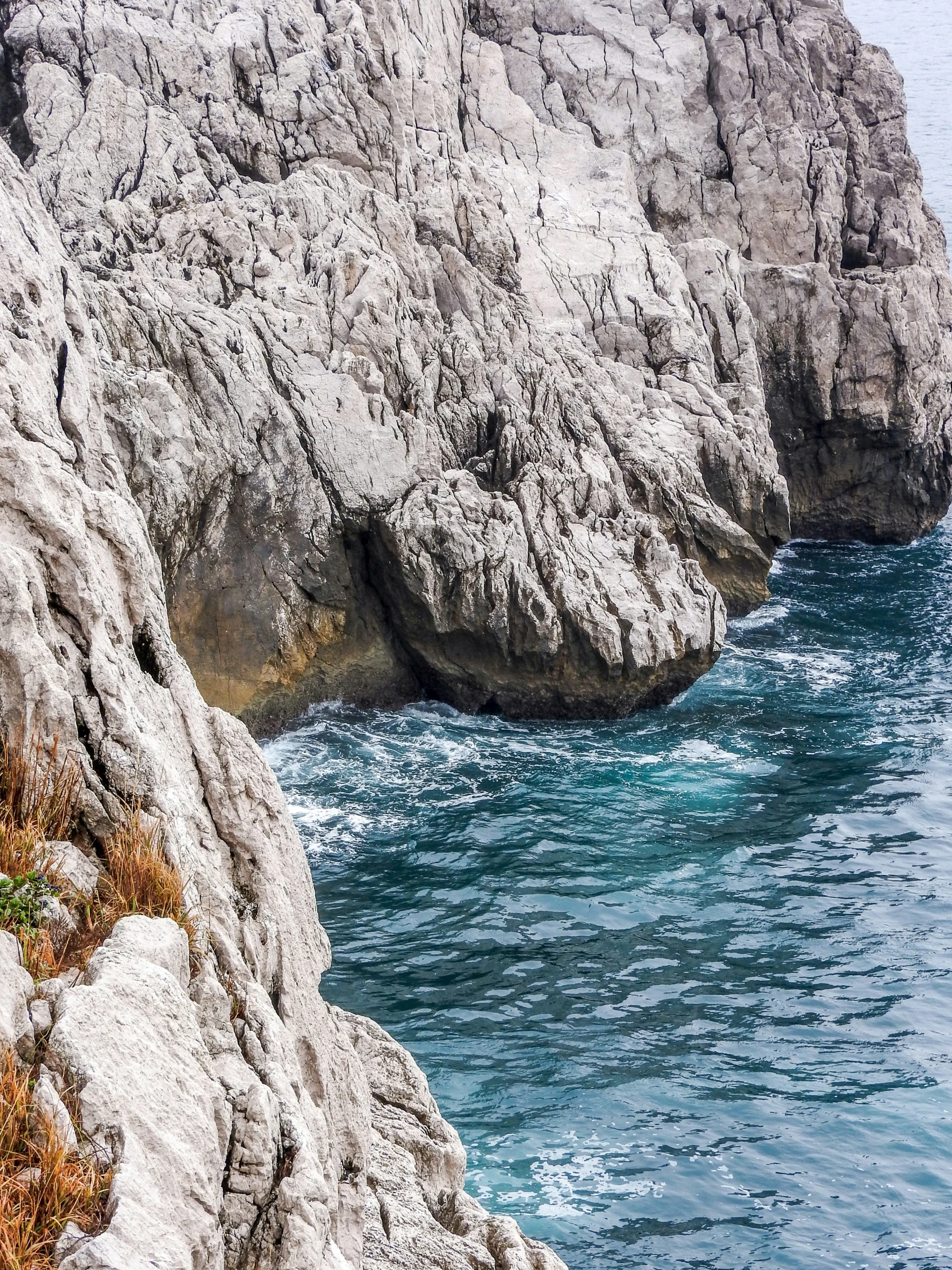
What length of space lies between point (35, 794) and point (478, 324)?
3063 cm

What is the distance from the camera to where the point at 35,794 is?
7.86 m

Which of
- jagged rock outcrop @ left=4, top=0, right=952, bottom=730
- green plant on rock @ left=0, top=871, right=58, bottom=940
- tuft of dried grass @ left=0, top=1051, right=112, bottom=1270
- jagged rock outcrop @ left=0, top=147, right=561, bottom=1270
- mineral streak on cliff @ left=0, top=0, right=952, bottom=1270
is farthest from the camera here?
jagged rock outcrop @ left=4, top=0, right=952, bottom=730

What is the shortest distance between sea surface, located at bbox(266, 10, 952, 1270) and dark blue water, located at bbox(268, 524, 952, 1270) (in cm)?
6

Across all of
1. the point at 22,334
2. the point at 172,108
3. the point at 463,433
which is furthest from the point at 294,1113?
the point at 172,108

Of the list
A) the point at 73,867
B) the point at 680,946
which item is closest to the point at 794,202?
the point at 680,946

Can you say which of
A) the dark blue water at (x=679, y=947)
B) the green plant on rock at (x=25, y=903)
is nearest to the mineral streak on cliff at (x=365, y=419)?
the green plant on rock at (x=25, y=903)

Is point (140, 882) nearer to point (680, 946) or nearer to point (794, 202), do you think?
point (680, 946)

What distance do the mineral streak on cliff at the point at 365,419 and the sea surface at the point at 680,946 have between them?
3.42 m

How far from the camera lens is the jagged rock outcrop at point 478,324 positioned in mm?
30469

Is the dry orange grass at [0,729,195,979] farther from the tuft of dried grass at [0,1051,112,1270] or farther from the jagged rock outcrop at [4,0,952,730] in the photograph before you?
the jagged rock outcrop at [4,0,952,730]

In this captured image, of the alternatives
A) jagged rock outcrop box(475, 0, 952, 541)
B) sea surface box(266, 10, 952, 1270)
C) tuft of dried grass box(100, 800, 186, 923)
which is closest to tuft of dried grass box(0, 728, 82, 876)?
tuft of dried grass box(100, 800, 186, 923)

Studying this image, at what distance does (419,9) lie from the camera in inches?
1736

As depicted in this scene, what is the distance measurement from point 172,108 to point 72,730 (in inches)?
1309

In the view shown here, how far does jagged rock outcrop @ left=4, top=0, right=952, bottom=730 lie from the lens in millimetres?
30469
